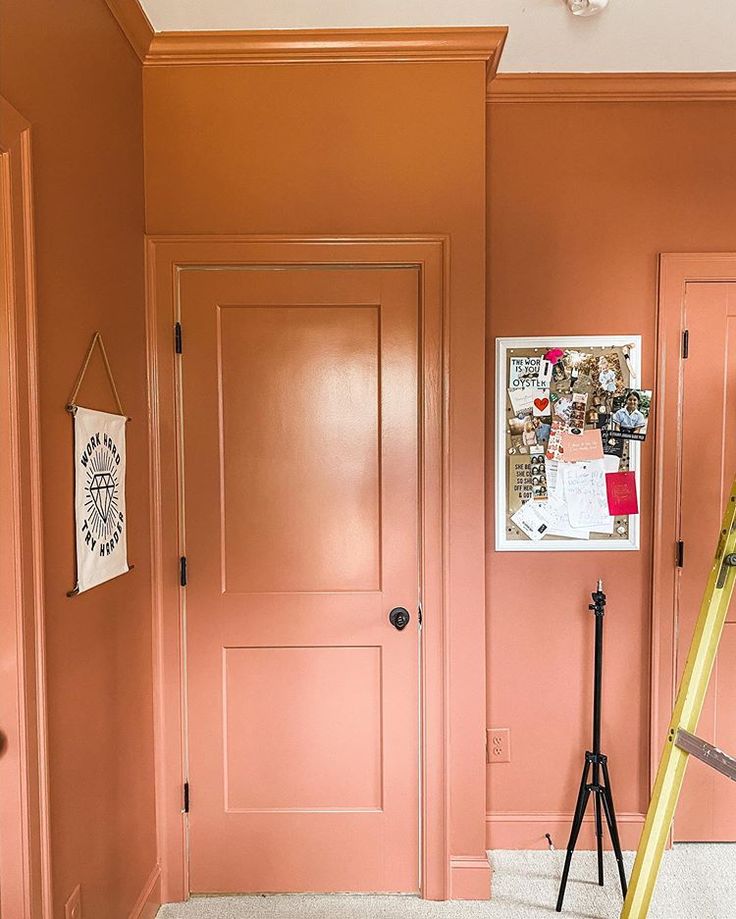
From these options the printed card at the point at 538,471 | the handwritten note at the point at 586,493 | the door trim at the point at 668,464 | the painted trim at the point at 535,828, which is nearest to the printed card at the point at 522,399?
the printed card at the point at 538,471

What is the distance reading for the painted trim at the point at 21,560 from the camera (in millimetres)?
1295

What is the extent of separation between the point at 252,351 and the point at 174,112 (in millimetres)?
799

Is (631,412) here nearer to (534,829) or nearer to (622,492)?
(622,492)

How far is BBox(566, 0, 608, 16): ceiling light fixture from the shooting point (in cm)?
178

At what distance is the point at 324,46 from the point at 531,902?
2860 millimetres

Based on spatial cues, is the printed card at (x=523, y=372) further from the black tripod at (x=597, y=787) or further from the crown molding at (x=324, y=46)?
the crown molding at (x=324, y=46)

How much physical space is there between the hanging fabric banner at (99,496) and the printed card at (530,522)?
1.35m

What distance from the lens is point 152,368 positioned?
2068mm

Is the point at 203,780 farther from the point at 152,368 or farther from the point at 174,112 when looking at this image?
the point at 174,112

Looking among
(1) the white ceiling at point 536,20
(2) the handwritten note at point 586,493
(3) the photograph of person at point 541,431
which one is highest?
(1) the white ceiling at point 536,20

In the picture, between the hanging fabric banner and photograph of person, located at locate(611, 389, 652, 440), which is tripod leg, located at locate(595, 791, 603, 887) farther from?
the hanging fabric banner

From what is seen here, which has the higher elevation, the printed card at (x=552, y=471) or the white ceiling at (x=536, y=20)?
the white ceiling at (x=536, y=20)

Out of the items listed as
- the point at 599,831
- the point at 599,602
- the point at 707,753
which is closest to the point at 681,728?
the point at 707,753

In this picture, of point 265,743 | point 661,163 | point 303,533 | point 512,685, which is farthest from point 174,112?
point 512,685
